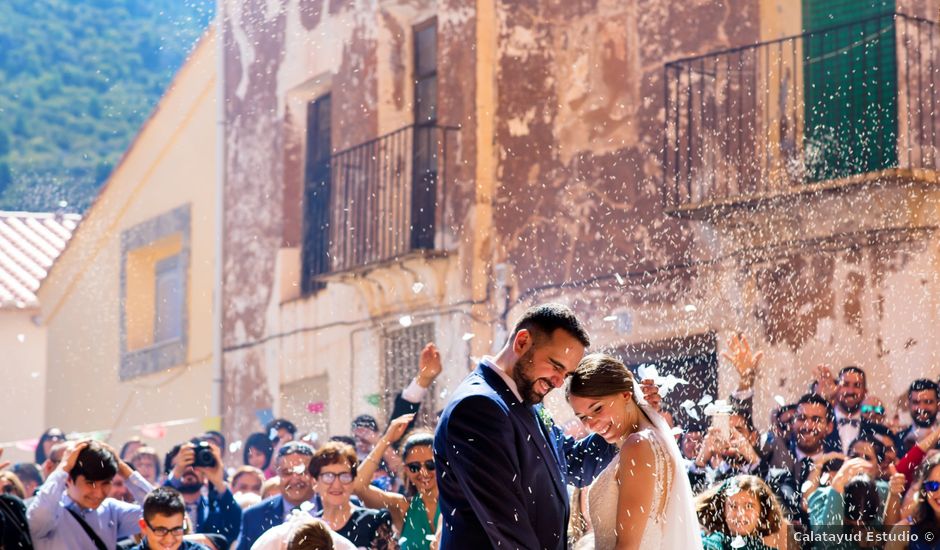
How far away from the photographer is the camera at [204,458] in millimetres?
9695

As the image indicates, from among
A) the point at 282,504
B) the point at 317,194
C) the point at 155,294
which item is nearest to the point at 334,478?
the point at 282,504

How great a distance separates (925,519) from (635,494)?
9.75 feet

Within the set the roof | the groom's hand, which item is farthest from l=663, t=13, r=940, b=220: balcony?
the roof

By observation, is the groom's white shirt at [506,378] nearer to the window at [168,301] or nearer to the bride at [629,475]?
the bride at [629,475]

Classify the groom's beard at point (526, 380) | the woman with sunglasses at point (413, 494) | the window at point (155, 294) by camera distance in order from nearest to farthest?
1. the groom's beard at point (526, 380)
2. the woman with sunglasses at point (413, 494)
3. the window at point (155, 294)

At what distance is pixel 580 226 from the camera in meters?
14.0

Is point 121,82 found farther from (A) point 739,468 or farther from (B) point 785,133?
(A) point 739,468

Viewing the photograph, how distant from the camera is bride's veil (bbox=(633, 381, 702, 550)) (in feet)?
18.4

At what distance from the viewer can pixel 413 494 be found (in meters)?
8.84

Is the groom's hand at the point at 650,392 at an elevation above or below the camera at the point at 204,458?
above

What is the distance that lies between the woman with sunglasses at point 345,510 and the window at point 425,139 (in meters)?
6.29

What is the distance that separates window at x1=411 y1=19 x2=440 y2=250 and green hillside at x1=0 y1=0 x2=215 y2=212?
23038mm

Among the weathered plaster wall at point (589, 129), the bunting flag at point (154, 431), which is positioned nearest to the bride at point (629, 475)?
the weathered plaster wall at point (589, 129)

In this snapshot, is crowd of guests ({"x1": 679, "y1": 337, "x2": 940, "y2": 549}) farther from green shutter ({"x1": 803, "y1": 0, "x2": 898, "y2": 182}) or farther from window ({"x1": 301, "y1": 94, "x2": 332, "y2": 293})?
window ({"x1": 301, "y1": 94, "x2": 332, "y2": 293})
